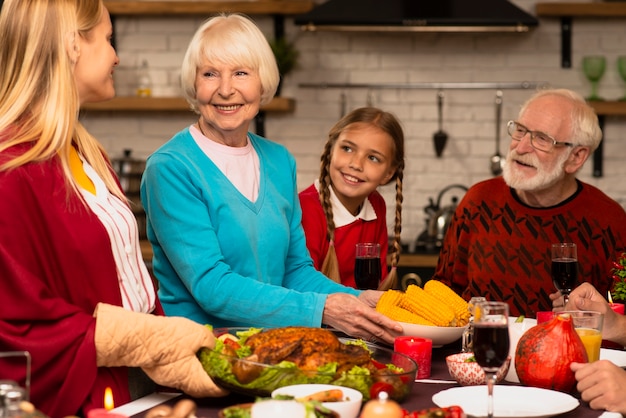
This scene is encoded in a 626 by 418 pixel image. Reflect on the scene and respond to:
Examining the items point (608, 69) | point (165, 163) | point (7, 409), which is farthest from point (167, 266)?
point (608, 69)

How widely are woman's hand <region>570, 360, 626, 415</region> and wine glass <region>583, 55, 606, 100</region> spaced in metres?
3.89

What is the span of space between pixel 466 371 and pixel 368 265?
91cm

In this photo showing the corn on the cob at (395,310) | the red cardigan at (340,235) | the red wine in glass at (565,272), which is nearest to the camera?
the corn on the cob at (395,310)

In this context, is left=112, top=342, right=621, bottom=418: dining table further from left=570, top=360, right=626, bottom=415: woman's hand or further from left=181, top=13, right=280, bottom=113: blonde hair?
left=181, top=13, right=280, bottom=113: blonde hair

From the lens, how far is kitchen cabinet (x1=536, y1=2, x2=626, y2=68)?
5.64 meters

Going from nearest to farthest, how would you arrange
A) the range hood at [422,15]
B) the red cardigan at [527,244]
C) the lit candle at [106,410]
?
the lit candle at [106,410]
the red cardigan at [527,244]
the range hood at [422,15]

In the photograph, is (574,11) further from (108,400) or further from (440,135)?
(108,400)

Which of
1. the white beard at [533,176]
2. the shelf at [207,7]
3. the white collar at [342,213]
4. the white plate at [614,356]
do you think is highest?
the shelf at [207,7]

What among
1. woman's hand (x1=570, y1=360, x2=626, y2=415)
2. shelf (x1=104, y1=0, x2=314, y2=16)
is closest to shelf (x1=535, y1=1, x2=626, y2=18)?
shelf (x1=104, y1=0, x2=314, y2=16)

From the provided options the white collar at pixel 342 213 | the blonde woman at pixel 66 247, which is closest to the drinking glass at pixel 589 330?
the blonde woman at pixel 66 247

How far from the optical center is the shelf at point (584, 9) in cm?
564

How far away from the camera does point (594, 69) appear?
5.71m

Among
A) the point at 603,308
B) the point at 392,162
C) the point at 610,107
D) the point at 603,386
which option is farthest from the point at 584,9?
the point at 603,386

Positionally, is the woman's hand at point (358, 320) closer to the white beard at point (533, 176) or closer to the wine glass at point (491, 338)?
the wine glass at point (491, 338)
